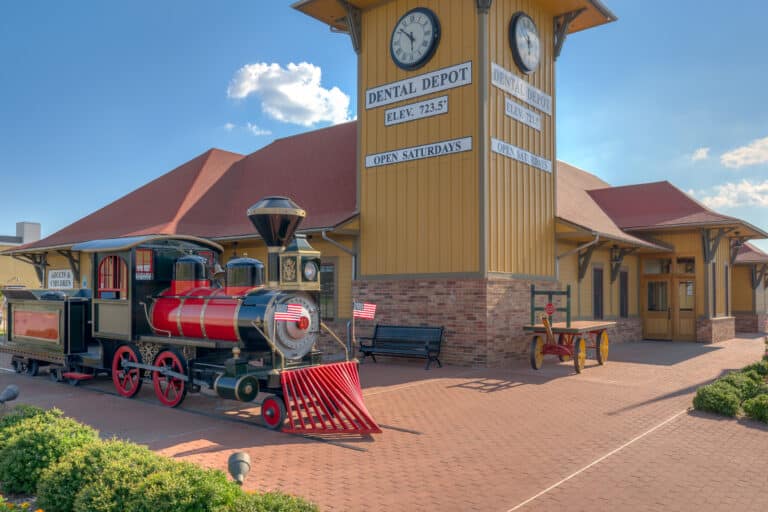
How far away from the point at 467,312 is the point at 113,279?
716cm

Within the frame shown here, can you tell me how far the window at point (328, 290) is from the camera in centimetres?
1575

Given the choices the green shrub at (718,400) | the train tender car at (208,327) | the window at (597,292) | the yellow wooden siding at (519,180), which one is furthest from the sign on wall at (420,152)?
the window at (597,292)

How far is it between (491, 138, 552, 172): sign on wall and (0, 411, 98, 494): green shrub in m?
10.3

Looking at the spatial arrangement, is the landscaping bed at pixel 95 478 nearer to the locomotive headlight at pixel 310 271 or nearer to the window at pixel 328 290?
the locomotive headlight at pixel 310 271

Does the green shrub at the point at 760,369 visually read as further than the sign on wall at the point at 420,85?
No

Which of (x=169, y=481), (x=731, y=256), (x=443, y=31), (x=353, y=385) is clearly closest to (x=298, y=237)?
(x=353, y=385)

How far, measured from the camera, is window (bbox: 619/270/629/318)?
1972cm

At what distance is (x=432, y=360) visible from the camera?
43.6 feet

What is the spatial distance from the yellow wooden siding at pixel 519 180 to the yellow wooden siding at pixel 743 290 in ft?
51.1

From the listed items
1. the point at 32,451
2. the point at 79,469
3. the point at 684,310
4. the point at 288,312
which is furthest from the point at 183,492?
the point at 684,310

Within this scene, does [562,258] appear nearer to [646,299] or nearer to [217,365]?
[646,299]

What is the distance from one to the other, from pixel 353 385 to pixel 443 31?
9.34 metres

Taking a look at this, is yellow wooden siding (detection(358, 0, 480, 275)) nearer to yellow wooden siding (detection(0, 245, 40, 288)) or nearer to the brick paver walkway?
the brick paver walkway

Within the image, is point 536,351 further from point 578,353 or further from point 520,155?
point 520,155
